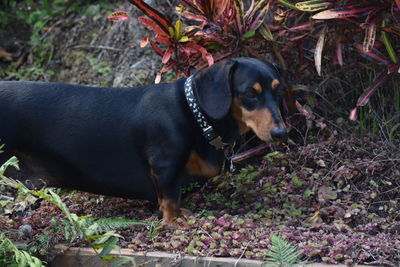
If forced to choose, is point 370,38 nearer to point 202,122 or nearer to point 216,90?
point 216,90

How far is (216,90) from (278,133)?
425 millimetres

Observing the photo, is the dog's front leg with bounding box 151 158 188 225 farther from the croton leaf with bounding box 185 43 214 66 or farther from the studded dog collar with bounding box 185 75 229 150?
the croton leaf with bounding box 185 43 214 66

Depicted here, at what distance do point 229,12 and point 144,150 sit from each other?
1049 millimetres

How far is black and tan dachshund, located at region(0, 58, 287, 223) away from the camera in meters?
3.44

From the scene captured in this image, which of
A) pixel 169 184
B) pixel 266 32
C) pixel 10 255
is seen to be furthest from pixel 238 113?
pixel 10 255

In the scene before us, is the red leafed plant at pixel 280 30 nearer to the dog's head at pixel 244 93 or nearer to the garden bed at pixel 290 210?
the dog's head at pixel 244 93

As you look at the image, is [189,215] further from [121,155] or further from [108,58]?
[108,58]

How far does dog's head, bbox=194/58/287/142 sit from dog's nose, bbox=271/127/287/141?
2 cm

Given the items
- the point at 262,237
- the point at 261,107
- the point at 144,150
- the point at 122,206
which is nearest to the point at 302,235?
the point at 262,237

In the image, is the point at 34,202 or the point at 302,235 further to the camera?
the point at 34,202

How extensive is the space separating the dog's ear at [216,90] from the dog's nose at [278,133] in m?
0.29

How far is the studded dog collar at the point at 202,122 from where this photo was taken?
3.51m

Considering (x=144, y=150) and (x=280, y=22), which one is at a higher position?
(x=280, y=22)

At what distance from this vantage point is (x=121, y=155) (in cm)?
367
